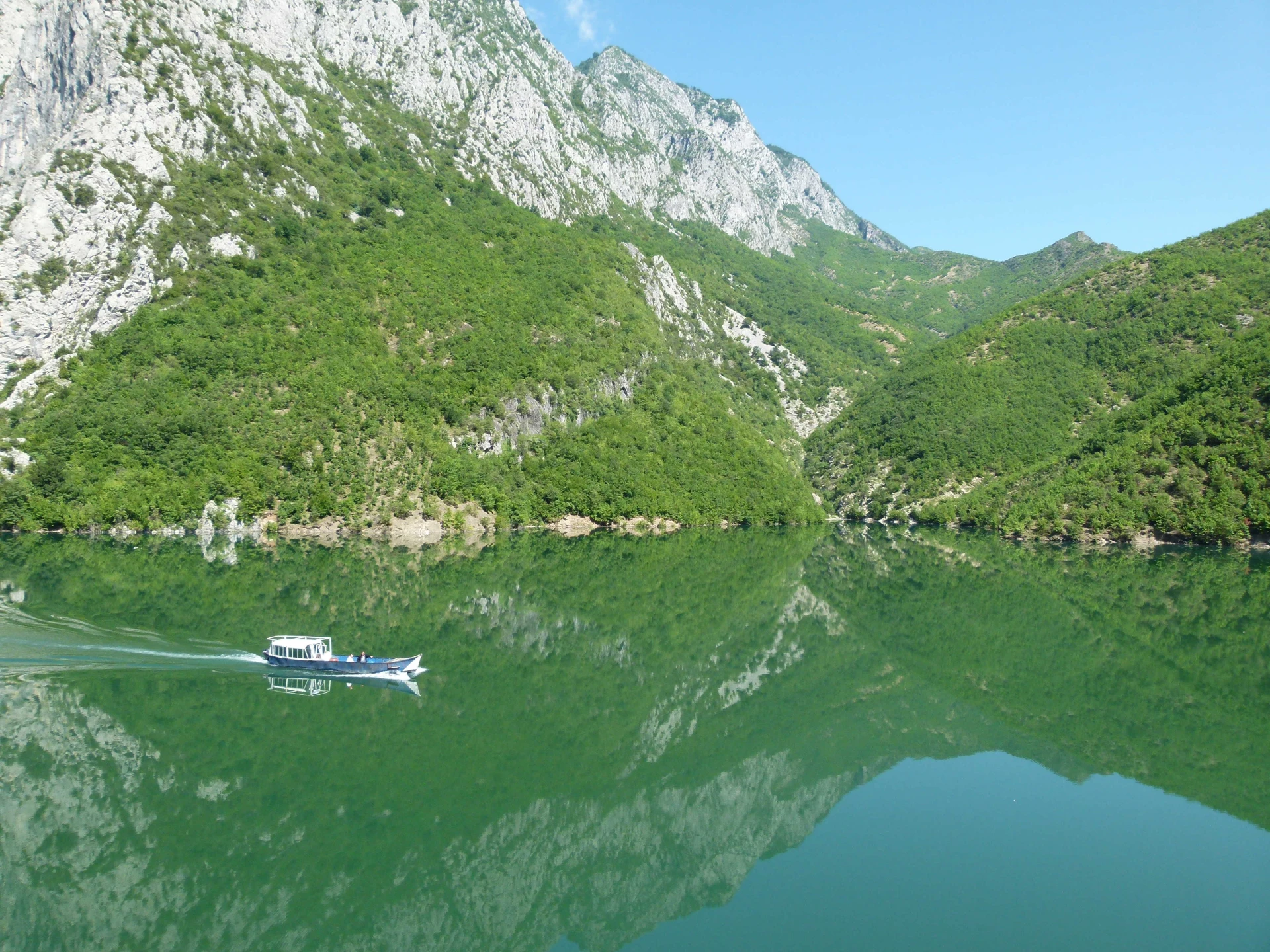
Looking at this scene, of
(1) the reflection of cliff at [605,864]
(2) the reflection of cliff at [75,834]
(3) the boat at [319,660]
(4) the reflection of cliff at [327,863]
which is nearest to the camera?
(2) the reflection of cliff at [75,834]

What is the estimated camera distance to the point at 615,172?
199m

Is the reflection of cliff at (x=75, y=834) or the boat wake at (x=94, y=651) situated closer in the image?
the reflection of cliff at (x=75, y=834)

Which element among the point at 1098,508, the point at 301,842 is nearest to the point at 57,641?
the point at 301,842

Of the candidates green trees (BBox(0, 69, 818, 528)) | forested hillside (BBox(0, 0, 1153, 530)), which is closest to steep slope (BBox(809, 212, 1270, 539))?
forested hillside (BBox(0, 0, 1153, 530))

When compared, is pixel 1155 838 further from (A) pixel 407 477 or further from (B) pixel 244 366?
(B) pixel 244 366

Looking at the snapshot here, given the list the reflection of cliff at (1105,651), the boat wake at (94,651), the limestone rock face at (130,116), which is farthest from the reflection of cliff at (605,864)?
the limestone rock face at (130,116)

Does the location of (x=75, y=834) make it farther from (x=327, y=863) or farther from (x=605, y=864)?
(x=605, y=864)

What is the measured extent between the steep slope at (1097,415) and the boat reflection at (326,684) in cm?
9232

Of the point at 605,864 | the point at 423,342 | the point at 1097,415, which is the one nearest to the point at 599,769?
the point at 605,864

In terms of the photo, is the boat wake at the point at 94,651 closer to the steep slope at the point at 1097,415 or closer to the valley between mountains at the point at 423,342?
the valley between mountains at the point at 423,342

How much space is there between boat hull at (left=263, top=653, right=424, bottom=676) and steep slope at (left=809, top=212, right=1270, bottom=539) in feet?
302

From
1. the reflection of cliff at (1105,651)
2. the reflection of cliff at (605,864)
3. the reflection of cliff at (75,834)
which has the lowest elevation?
the reflection of cliff at (1105,651)

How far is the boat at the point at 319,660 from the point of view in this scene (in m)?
29.7

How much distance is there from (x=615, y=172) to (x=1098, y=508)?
147 metres
